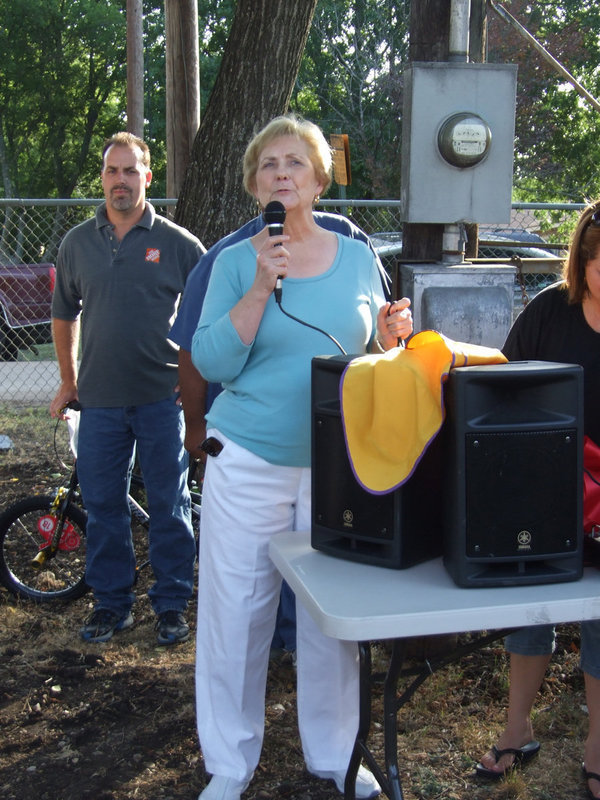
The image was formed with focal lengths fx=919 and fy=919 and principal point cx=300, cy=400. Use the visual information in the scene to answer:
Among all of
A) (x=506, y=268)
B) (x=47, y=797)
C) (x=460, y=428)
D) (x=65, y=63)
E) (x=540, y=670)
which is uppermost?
(x=65, y=63)

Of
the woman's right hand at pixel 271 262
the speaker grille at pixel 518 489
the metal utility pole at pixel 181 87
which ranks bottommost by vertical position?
the speaker grille at pixel 518 489

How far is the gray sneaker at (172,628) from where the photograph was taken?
4102 millimetres

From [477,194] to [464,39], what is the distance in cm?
57

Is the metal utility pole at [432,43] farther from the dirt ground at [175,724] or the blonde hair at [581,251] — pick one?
the dirt ground at [175,724]

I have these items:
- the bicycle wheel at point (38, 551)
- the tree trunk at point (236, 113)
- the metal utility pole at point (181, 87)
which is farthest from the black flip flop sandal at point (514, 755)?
the metal utility pole at point (181, 87)

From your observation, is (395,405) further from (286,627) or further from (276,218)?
(286,627)

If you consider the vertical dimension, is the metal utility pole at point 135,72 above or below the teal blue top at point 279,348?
above

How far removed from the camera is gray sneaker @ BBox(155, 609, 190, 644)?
13.5 ft

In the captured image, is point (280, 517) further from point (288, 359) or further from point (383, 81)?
point (383, 81)

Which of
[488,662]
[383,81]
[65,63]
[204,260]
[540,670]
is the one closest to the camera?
[540,670]

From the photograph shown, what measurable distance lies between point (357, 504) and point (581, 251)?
40.4 inches

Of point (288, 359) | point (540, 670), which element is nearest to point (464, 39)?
point (288, 359)

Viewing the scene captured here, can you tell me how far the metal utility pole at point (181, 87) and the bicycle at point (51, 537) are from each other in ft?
8.07

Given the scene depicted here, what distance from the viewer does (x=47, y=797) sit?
2955mm
